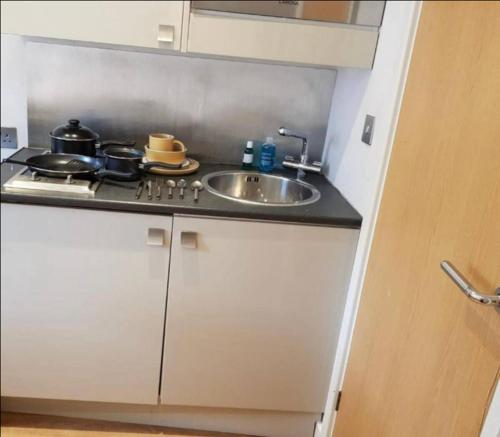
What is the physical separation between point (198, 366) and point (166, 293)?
0.24 meters

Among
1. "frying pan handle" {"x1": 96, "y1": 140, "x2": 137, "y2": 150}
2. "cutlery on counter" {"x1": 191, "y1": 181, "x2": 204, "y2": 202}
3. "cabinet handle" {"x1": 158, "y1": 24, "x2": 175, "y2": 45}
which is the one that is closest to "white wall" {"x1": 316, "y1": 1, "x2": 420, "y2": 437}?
"cutlery on counter" {"x1": 191, "y1": 181, "x2": 204, "y2": 202}

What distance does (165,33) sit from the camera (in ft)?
3.75

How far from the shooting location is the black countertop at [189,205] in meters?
1.09

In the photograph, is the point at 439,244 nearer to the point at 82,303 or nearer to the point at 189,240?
the point at 189,240

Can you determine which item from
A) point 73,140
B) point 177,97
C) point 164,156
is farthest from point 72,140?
point 177,97

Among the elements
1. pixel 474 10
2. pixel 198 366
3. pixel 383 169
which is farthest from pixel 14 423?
pixel 474 10

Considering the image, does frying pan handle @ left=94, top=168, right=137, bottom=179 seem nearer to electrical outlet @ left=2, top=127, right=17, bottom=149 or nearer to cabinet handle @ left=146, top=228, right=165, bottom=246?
cabinet handle @ left=146, top=228, right=165, bottom=246

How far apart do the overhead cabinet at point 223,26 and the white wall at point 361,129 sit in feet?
0.25

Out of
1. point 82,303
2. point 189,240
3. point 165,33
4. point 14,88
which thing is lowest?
point 82,303

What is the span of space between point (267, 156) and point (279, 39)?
0.39 metres

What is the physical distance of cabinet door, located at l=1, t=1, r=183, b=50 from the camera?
1.09 m

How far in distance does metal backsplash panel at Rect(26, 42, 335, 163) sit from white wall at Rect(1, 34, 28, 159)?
0.03 meters

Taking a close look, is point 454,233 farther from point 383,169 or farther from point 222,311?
point 222,311

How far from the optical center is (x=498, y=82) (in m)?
0.73
